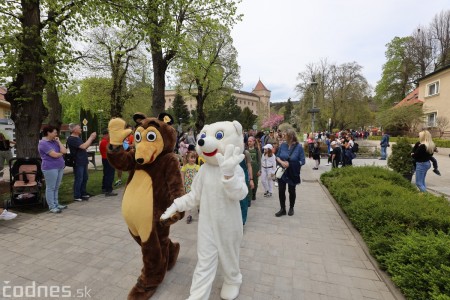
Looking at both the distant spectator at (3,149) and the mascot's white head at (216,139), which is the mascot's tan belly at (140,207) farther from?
the distant spectator at (3,149)

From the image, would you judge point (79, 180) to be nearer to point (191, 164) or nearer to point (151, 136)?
point (191, 164)

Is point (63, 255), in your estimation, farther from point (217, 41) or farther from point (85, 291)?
point (217, 41)

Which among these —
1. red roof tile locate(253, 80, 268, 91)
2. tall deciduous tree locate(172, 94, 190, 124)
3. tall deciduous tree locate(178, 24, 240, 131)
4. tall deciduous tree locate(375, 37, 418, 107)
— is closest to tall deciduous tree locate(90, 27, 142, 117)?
tall deciduous tree locate(178, 24, 240, 131)

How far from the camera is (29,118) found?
7695mm

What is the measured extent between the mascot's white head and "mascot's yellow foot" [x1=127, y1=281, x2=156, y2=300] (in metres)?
1.65

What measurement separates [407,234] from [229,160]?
132 inches

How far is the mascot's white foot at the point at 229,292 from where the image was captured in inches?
112

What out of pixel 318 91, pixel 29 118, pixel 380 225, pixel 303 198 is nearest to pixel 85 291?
pixel 380 225

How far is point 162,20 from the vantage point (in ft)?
32.0

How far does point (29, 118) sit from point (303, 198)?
28.9 ft

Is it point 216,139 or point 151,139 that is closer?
point 216,139

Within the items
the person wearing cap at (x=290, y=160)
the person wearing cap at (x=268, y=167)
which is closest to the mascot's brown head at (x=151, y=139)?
the person wearing cap at (x=290, y=160)

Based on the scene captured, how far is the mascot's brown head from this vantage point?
2781 mm

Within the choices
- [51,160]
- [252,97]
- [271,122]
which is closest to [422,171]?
[51,160]
